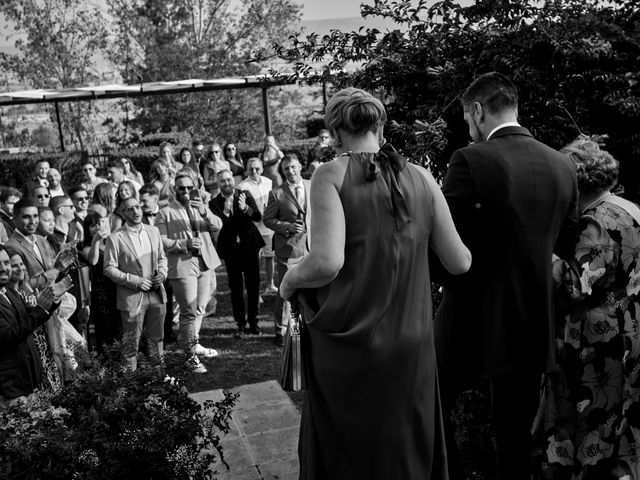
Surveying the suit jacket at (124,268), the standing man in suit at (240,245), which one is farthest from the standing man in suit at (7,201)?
the standing man in suit at (240,245)

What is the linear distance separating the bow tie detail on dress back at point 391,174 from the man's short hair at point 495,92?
2.42 feet

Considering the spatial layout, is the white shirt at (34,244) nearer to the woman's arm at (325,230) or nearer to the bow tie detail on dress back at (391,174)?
the woman's arm at (325,230)

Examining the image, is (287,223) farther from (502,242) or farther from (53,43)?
(53,43)

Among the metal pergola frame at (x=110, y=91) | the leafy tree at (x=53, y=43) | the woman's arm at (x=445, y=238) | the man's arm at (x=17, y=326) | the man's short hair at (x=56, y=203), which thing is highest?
the leafy tree at (x=53, y=43)

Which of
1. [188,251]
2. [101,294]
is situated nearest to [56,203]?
[101,294]

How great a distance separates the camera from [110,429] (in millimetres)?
3316

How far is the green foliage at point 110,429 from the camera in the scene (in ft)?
10.2

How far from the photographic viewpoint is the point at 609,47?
394cm

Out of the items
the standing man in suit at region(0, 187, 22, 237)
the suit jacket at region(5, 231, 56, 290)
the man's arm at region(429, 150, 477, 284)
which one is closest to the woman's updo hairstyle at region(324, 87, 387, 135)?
the man's arm at region(429, 150, 477, 284)

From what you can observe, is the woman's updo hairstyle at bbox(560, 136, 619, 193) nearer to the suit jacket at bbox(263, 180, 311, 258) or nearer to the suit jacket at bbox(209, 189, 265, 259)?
the suit jacket at bbox(263, 180, 311, 258)

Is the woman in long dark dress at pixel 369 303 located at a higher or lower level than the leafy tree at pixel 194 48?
lower

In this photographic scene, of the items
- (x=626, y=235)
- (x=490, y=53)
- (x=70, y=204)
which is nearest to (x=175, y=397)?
(x=626, y=235)

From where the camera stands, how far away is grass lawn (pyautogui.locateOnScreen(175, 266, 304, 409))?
659cm

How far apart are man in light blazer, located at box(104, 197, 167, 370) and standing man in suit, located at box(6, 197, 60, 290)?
0.53 metres
